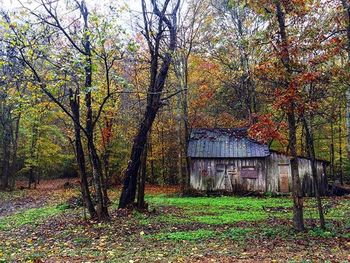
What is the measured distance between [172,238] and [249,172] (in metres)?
15.7

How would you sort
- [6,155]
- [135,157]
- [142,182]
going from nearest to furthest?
[142,182]
[135,157]
[6,155]

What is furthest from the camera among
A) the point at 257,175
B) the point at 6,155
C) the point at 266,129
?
the point at 6,155

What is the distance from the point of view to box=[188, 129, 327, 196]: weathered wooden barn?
2361 centimetres

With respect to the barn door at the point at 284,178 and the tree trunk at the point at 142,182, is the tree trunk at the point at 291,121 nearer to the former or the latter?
the tree trunk at the point at 142,182

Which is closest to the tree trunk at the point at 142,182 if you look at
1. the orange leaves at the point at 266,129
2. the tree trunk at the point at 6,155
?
the orange leaves at the point at 266,129

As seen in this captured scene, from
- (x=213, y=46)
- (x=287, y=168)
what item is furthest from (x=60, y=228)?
(x=213, y=46)

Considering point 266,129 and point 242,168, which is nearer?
point 266,129

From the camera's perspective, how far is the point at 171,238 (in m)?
9.48

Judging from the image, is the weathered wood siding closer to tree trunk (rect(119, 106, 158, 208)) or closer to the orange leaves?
tree trunk (rect(119, 106, 158, 208))

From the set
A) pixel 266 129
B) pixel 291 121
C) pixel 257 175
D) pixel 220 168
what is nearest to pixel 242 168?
pixel 257 175

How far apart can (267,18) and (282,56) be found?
141 cm

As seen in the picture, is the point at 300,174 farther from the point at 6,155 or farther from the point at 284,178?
the point at 6,155

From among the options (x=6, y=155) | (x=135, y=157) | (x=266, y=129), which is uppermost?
(x=6, y=155)

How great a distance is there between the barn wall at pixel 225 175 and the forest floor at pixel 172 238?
31.1 feet
